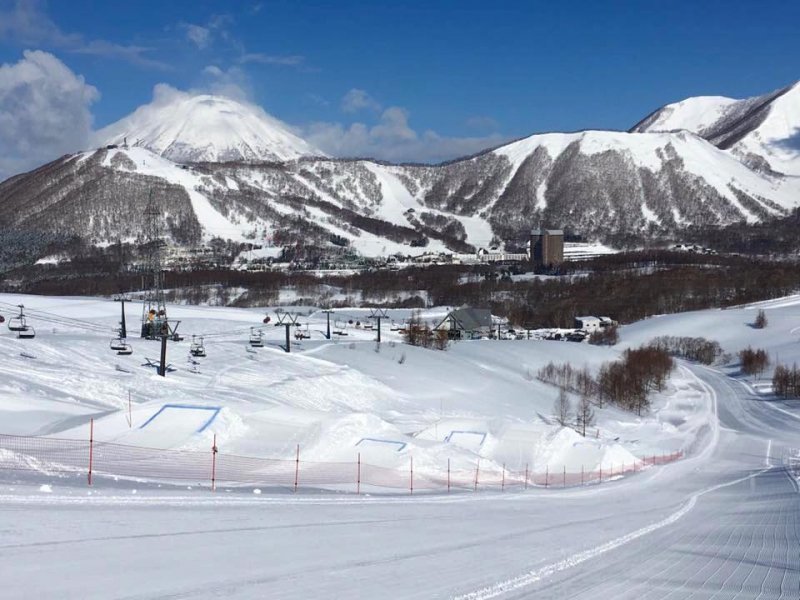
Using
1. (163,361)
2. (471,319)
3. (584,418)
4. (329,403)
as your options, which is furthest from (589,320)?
(163,361)

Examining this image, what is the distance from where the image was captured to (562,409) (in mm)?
47062

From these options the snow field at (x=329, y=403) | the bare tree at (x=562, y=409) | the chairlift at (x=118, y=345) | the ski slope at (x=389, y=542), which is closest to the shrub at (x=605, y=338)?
the snow field at (x=329, y=403)

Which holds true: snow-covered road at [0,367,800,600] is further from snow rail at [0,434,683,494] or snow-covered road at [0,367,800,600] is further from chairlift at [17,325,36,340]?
chairlift at [17,325,36,340]

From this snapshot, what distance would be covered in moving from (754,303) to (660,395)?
60.0 metres

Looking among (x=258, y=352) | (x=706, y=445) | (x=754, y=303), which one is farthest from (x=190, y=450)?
(x=754, y=303)

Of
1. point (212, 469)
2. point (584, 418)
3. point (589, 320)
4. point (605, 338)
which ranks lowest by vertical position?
point (584, 418)

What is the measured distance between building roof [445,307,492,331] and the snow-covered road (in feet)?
213

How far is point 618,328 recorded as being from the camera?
3974 inches

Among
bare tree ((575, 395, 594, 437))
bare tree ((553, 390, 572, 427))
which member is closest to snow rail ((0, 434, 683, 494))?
bare tree ((575, 395, 594, 437))

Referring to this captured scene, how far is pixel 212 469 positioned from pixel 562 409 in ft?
106

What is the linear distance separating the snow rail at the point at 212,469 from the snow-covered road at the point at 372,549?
2146mm

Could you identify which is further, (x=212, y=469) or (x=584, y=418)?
(x=584, y=418)

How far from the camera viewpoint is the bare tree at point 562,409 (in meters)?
46.1

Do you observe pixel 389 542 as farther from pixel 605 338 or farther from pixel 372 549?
pixel 605 338
